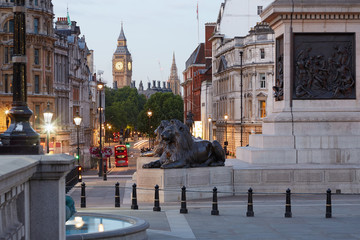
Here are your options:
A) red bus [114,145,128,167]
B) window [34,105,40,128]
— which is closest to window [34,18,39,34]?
window [34,105,40,128]

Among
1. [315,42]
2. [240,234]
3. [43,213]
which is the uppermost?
[315,42]

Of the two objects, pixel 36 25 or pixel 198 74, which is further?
pixel 198 74

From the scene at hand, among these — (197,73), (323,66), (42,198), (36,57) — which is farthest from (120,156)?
(42,198)

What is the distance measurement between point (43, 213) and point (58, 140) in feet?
214

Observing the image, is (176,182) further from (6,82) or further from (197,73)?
(197,73)

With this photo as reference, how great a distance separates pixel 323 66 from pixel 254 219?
12354 mm

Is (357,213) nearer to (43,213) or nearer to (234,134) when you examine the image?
(43,213)

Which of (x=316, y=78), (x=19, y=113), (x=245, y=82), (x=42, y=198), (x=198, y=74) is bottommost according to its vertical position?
(x=42, y=198)

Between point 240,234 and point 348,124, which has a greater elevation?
point 348,124

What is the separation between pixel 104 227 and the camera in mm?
15172

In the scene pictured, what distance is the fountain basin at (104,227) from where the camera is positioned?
14.1 m

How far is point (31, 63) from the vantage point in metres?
71.9

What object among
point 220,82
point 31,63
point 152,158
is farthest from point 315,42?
point 220,82

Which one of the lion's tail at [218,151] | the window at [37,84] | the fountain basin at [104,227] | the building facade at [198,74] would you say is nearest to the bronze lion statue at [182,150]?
the lion's tail at [218,151]
